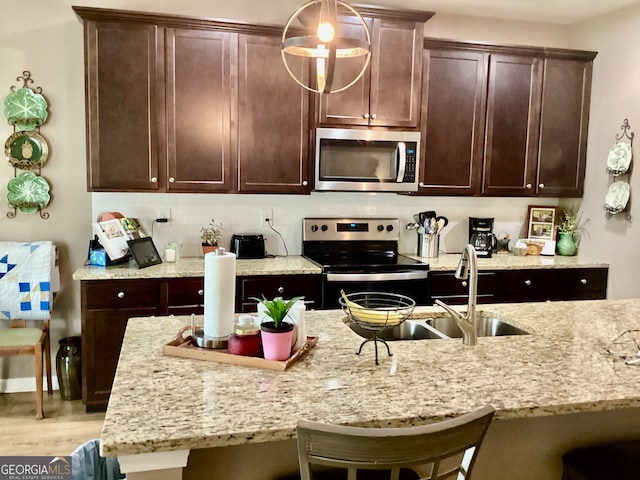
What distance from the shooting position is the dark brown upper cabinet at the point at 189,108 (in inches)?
131

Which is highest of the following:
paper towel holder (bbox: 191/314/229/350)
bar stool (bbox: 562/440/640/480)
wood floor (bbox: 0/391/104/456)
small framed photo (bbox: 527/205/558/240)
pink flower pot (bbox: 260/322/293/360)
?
small framed photo (bbox: 527/205/558/240)

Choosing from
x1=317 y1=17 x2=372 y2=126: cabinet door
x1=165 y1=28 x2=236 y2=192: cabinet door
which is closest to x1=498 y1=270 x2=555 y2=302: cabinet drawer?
x1=317 y1=17 x2=372 y2=126: cabinet door

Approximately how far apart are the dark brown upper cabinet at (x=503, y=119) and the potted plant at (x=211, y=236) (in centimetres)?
150

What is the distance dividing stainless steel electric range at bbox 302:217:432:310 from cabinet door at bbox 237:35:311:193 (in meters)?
0.52

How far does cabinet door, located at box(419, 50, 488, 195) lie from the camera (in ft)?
12.7

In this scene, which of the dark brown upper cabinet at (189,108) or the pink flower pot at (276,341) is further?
the dark brown upper cabinet at (189,108)

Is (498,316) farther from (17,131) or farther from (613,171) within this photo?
(17,131)

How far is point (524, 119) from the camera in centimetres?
407

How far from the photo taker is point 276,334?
62.2 inches

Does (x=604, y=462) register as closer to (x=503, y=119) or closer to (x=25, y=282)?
(x=503, y=119)

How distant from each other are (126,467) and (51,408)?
2597 millimetres

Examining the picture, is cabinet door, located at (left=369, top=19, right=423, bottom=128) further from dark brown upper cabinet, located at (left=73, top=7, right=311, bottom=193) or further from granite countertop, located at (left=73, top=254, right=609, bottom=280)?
granite countertop, located at (left=73, top=254, right=609, bottom=280)
